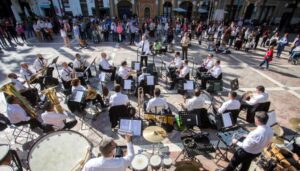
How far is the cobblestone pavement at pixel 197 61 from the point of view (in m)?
5.88

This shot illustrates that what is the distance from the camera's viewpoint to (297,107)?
7758mm

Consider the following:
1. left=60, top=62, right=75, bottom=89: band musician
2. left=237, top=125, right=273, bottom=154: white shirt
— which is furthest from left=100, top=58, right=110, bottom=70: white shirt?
left=237, top=125, right=273, bottom=154: white shirt

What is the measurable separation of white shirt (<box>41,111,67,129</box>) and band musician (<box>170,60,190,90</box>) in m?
5.13

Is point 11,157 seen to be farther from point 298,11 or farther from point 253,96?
point 298,11

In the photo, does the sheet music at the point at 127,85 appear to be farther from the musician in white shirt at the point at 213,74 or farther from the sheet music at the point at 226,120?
the sheet music at the point at 226,120

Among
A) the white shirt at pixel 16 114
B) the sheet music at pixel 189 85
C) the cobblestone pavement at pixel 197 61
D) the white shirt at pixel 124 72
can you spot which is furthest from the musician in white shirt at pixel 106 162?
the white shirt at pixel 124 72

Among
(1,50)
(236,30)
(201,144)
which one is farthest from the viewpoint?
(236,30)

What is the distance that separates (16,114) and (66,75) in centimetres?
285

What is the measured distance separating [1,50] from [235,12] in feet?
97.6

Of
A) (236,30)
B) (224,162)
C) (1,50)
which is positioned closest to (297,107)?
(224,162)

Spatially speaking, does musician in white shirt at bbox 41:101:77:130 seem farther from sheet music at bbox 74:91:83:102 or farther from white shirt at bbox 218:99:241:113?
white shirt at bbox 218:99:241:113

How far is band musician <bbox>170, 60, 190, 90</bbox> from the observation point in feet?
27.7

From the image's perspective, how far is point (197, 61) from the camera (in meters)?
12.3

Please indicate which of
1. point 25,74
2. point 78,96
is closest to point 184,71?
point 78,96
